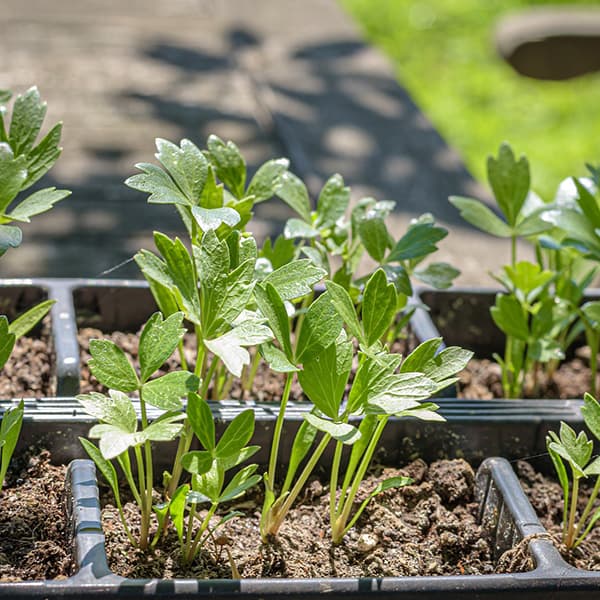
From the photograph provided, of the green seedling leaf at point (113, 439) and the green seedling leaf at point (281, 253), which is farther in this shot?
the green seedling leaf at point (281, 253)

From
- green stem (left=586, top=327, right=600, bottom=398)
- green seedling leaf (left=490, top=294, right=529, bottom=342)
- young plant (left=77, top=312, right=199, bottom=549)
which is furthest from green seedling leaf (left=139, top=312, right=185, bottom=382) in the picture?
green stem (left=586, top=327, right=600, bottom=398)

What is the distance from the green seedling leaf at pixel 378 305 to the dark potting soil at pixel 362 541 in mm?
241

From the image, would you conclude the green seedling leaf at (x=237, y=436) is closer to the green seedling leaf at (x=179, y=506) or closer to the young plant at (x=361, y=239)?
the green seedling leaf at (x=179, y=506)

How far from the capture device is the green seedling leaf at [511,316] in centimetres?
136

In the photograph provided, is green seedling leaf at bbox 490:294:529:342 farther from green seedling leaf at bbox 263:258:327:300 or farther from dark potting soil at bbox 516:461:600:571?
green seedling leaf at bbox 263:258:327:300

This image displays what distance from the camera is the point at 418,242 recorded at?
1213 millimetres

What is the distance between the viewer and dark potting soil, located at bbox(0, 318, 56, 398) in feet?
4.32

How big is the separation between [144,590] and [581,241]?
0.67 meters

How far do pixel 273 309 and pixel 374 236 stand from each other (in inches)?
11.5

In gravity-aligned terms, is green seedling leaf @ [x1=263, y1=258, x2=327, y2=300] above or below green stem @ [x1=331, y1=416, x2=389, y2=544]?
above

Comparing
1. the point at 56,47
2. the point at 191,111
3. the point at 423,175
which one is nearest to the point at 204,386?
the point at 423,175

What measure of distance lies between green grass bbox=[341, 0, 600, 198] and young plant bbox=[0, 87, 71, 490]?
256cm

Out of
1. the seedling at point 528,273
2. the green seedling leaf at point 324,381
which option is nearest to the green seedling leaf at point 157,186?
the green seedling leaf at point 324,381

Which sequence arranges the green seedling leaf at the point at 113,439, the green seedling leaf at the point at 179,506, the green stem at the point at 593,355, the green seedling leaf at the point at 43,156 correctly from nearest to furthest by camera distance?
the green seedling leaf at the point at 113,439
the green seedling leaf at the point at 179,506
the green seedling leaf at the point at 43,156
the green stem at the point at 593,355
